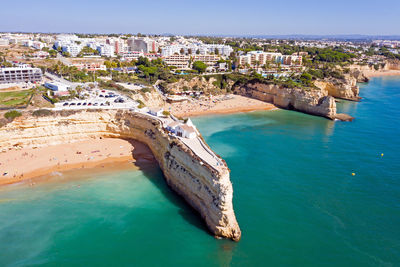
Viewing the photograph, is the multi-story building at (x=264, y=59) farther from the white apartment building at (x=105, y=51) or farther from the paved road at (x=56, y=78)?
the paved road at (x=56, y=78)

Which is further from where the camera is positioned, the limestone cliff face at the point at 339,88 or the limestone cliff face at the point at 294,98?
the limestone cliff face at the point at 339,88

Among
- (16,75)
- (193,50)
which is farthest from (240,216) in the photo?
(193,50)

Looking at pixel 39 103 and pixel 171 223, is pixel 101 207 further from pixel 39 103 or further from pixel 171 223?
pixel 39 103

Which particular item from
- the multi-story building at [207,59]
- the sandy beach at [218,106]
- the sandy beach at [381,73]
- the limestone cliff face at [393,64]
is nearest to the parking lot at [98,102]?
the sandy beach at [218,106]

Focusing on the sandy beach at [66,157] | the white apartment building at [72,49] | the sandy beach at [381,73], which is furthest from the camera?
the sandy beach at [381,73]

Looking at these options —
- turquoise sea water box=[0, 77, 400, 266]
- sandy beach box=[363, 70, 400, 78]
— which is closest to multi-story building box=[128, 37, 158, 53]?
sandy beach box=[363, 70, 400, 78]

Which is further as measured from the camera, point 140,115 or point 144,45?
point 144,45

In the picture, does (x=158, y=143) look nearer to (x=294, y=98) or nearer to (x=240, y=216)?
(x=240, y=216)
